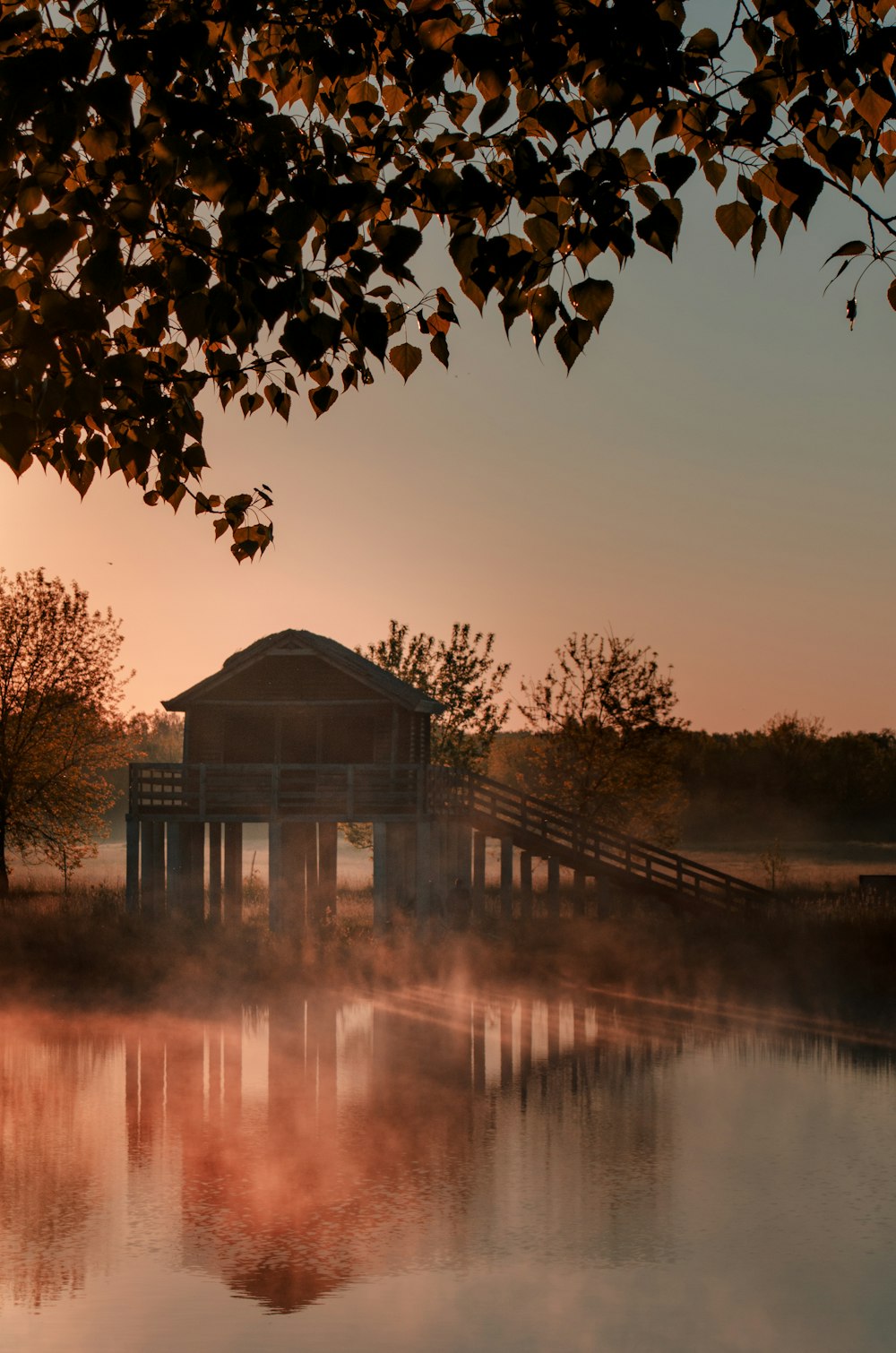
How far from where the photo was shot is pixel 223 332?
20.9ft

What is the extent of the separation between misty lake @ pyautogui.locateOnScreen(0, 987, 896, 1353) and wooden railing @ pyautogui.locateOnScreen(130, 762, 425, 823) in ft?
34.4

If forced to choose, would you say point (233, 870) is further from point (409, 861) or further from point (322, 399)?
point (322, 399)

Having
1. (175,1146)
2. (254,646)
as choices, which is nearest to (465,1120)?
(175,1146)

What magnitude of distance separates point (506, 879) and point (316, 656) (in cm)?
759

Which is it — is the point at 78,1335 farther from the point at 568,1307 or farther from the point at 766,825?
the point at 766,825

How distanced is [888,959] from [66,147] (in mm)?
28697

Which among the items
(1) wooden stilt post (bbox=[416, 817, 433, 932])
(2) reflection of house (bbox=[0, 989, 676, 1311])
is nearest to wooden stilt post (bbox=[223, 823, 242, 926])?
(1) wooden stilt post (bbox=[416, 817, 433, 932])

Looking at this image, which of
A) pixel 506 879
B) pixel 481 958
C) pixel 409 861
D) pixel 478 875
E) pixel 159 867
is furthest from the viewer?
pixel 409 861

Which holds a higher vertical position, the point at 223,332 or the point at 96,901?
the point at 223,332

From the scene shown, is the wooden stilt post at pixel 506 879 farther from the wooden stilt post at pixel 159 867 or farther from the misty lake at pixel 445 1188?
the misty lake at pixel 445 1188

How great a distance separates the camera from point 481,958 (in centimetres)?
3147

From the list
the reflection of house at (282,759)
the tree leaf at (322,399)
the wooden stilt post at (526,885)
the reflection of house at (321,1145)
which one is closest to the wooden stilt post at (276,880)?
the reflection of house at (282,759)

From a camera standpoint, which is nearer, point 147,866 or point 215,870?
point 147,866

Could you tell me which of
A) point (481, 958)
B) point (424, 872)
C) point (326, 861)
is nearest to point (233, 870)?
point (326, 861)
